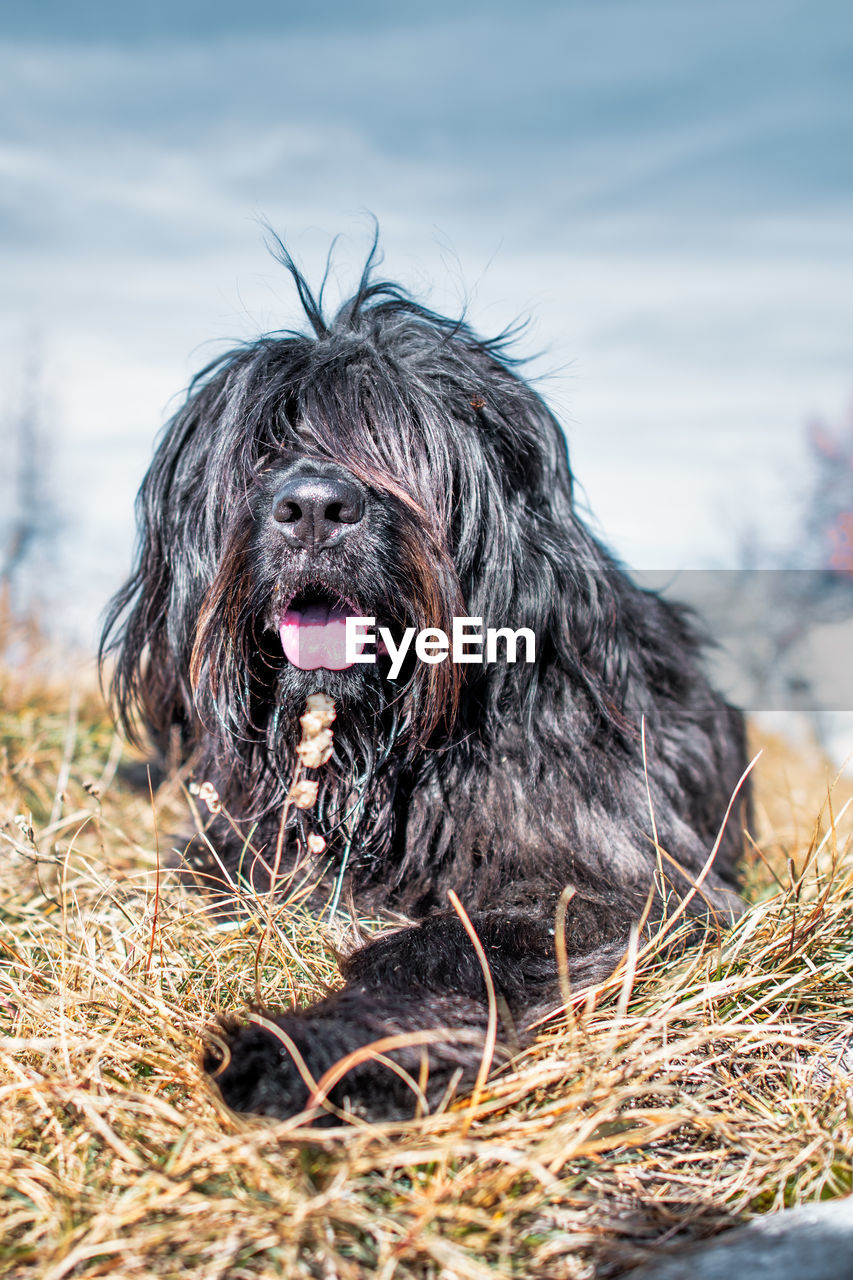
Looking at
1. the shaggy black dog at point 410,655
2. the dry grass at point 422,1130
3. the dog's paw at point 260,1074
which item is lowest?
the dry grass at point 422,1130

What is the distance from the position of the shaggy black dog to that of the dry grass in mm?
216

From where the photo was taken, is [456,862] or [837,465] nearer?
[456,862]

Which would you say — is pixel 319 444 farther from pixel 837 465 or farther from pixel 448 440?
pixel 837 465

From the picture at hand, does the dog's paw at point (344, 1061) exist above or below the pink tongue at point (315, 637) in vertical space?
below

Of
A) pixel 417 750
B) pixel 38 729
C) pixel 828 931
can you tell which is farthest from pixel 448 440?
pixel 38 729

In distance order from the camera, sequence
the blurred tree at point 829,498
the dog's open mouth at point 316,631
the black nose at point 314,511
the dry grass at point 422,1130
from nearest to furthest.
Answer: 1. the dry grass at point 422,1130
2. the black nose at point 314,511
3. the dog's open mouth at point 316,631
4. the blurred tree at point 829,498

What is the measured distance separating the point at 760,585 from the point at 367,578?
14.5 metres

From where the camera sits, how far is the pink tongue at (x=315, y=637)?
224 centimetres

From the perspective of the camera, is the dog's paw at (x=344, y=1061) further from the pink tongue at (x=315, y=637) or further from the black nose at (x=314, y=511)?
the black nose at (x=314, y=511)

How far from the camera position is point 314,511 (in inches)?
83.5

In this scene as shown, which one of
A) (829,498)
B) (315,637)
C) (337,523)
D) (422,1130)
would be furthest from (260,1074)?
(829,498)

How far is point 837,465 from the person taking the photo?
3002 cm

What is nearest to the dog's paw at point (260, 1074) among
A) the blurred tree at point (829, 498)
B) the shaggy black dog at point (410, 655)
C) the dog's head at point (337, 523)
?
the shaggy black dog at point (410, 655)

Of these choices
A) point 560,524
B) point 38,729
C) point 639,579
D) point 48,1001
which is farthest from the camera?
point 38,729
